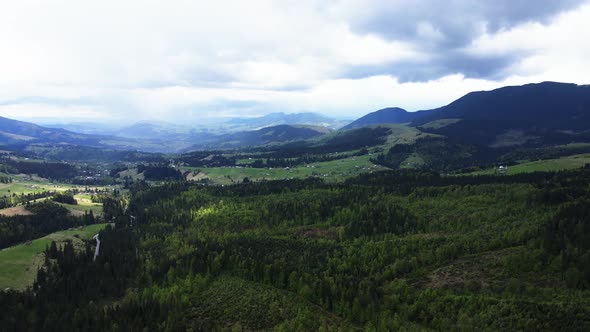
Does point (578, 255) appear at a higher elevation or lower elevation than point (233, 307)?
higher

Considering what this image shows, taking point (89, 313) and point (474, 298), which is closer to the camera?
point (474, 298)

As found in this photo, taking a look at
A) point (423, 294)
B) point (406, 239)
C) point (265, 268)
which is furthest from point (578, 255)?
point (265, 268)

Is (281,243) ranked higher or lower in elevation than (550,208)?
lower

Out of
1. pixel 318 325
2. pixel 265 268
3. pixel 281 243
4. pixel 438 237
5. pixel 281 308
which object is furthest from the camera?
pixel 281 243

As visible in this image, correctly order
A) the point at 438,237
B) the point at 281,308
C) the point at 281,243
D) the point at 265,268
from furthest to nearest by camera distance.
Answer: the point at 281,243 → the point at 438,237 → the point at 265,268 → the point at 281,308

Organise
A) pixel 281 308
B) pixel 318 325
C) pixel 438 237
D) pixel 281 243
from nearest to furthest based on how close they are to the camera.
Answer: pixel 318 325 < pixel 281 308 < pixel 438 237 < pixel 281 243

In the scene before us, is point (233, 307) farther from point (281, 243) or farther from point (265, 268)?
point (281, 243)

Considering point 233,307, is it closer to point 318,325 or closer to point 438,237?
point 318,325

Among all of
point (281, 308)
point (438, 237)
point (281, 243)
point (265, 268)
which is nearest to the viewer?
point (281, 308)

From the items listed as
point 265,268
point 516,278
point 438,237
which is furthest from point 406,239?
point 265,268
